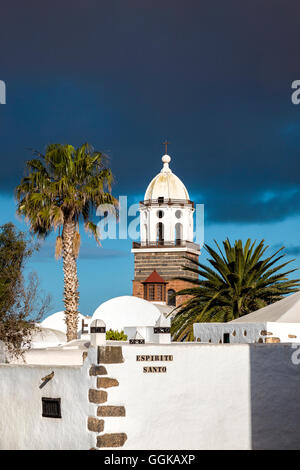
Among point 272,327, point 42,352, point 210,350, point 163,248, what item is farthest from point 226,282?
point 163,248

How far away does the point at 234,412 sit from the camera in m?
16.0

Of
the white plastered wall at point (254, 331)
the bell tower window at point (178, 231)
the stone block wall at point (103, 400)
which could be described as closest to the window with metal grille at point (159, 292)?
the bell tower window at point (178, 231)

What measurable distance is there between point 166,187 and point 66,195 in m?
55.2

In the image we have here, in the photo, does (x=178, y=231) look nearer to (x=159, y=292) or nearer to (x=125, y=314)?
(x=159, y=292)

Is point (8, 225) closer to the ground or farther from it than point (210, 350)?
farther from it

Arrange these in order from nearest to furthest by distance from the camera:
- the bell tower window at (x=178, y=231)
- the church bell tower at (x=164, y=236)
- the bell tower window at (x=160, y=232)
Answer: the church bell tower at (x=164, y=236) < the bell tower window at (x=160, y=232) < the bell tower window at (x=178, y=231)

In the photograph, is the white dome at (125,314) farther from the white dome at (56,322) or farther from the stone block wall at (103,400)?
the stone block wall at (103,400)

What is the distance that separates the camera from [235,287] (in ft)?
98.6

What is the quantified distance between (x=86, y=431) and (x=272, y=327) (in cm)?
661

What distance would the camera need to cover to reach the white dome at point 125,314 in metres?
43.7

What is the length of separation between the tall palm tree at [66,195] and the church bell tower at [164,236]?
171 feet

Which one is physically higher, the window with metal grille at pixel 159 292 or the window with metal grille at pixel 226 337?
the window with metal grille at pixel 159 292

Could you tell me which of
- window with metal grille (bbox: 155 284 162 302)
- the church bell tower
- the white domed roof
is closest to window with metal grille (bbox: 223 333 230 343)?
window with metal grille (bbox: 155 284 162 302)

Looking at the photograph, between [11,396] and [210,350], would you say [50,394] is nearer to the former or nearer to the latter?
[11,396]
